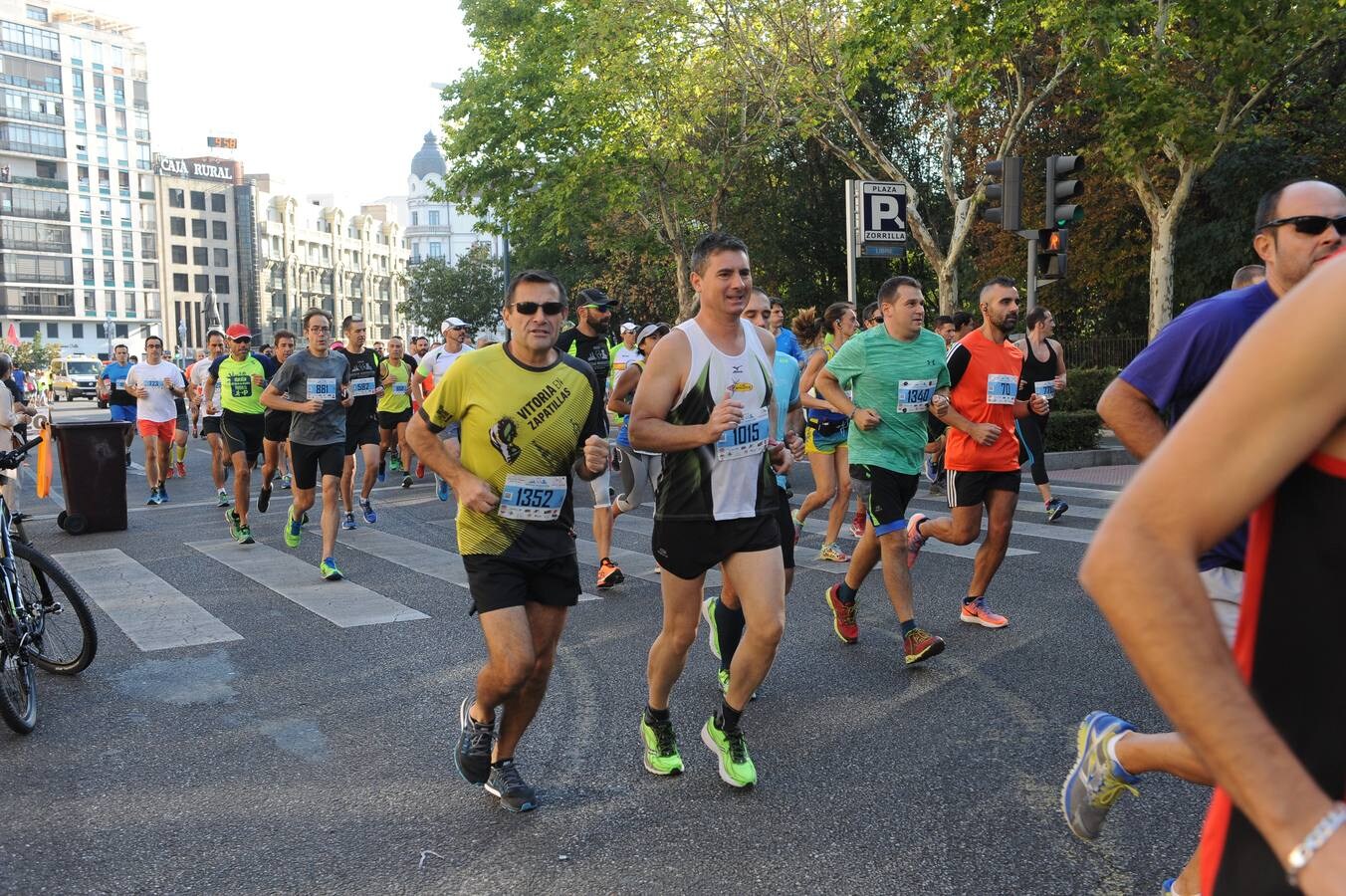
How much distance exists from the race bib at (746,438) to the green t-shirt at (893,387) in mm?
2068

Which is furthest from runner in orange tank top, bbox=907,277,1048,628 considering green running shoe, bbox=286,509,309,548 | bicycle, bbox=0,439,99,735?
green running shoe, bbox=286,509,309,548

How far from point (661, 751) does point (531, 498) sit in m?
1.06

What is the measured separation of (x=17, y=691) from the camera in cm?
538

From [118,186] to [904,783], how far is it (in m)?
112

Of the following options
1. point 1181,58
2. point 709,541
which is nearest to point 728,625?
point 709,541

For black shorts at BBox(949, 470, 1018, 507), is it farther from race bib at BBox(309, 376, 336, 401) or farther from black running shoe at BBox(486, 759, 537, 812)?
race bib at BBox(309, 376, 336, 401)

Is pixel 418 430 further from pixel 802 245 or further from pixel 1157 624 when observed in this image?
pixel 802 245

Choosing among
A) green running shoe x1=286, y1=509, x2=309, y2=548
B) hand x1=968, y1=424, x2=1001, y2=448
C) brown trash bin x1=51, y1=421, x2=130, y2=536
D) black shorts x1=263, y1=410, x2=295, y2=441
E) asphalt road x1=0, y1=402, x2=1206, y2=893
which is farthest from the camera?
brown trash bin x1=51, y1=421, x2=130, y2=536

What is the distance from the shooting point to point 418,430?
455 centimetres

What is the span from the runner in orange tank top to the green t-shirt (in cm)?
15

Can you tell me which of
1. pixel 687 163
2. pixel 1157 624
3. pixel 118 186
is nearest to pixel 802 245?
pixel 687 163

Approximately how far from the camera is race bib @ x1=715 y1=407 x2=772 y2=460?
455 centimetres

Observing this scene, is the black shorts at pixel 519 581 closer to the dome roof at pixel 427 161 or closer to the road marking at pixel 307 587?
the road marking at pixel 307 587

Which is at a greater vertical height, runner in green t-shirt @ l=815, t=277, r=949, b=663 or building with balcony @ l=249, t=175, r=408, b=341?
building with balcony @ l=249, t=175, r=408, b=341
